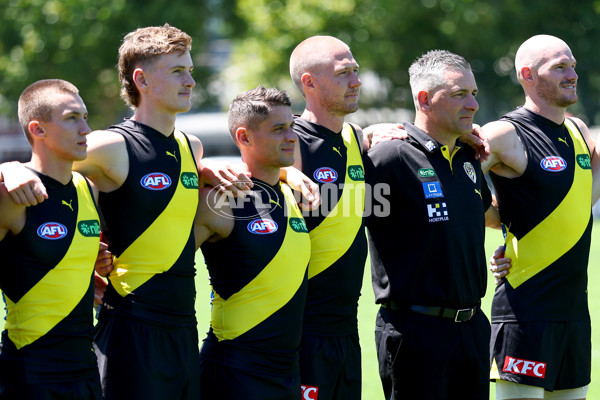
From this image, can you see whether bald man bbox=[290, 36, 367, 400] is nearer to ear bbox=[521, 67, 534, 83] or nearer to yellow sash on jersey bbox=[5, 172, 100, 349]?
ear bbox=[521, 67, 534, 83]

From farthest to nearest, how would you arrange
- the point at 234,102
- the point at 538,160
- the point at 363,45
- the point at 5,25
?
the point at 5,25
the point at 363,45
the point at 538,160
the point at 234,102

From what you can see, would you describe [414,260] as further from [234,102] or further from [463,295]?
[234,102]

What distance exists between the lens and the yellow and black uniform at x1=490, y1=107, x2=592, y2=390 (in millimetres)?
6410

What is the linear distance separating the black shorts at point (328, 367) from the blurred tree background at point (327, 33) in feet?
99.4

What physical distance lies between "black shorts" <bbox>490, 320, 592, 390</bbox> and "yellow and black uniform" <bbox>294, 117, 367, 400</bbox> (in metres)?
1.21

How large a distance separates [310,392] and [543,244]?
77.8 inches

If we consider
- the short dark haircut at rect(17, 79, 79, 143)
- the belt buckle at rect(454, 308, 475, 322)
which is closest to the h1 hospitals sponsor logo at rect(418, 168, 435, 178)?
the belt buckle at rect(454, 308, 475, 322)

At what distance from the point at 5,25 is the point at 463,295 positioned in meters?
36.2

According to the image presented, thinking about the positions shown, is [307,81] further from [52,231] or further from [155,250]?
[52,231]

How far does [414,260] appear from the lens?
5973mm

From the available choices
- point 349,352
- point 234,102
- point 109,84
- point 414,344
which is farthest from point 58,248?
point 109,84

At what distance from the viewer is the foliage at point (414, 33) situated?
3578cm

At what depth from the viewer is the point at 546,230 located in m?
6.43

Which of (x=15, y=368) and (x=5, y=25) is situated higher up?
(x=5, y=25)
